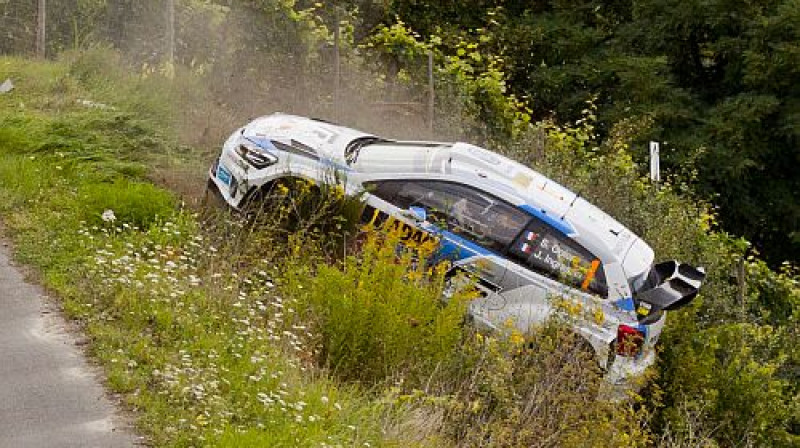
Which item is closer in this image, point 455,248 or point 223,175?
point 455,248

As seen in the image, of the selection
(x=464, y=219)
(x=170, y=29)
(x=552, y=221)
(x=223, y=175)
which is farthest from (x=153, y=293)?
Result: (x=170, y=29)

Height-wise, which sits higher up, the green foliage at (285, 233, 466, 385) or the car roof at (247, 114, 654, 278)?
the car roof at (247, 114, 654, 278)

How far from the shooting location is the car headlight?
12.2 meters

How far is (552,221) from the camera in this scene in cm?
1158

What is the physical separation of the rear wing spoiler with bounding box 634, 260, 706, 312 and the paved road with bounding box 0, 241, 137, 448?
5356mm

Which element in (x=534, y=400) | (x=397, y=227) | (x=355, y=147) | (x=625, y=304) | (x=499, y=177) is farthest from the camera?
(x=355, y=147)

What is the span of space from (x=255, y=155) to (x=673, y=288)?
4335mm

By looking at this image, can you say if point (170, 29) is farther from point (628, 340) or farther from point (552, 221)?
point (628, 340)

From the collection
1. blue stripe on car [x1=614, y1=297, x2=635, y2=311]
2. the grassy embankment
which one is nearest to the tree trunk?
the grassy embankment

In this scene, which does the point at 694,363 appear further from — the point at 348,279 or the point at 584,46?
the point at 584,46

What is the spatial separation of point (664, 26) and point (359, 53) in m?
7.04

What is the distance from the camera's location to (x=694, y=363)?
11.6 metres

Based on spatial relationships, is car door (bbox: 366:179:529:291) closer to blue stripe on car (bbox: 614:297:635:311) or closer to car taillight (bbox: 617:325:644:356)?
blue stripe on car (bbox: 614:297:635:311)

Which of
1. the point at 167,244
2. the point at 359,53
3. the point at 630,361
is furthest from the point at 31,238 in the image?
the point at 359,53
